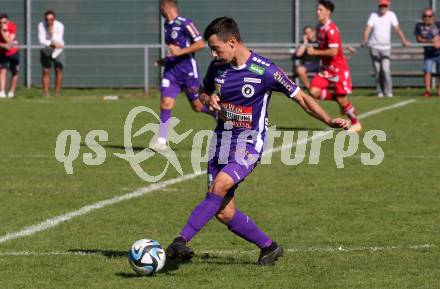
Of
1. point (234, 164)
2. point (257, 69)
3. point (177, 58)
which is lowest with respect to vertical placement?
point (234, 164)

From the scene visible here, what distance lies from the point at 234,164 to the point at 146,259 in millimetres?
966

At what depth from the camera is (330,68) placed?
19469 millimetres

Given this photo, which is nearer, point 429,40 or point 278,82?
point 278,82

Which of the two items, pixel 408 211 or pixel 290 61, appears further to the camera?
pixel 290 61

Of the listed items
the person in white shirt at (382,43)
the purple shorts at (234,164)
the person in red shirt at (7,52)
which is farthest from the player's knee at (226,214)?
the person in red shirt at (7,52)

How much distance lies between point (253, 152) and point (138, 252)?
1.16m

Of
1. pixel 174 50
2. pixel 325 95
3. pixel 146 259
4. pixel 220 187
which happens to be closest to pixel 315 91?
pixel 325 95

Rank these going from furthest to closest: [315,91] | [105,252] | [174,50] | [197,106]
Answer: [315,91], [197,106], [174,50], [105,252]

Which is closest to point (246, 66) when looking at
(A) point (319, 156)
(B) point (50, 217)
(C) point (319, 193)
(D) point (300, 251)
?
(D) point (300, 251)

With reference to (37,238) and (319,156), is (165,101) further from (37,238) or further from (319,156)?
(37,238)

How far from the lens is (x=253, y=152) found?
28.0 ft

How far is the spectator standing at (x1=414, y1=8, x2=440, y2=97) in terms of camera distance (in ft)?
91.5

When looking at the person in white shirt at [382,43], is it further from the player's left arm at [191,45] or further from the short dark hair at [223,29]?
the short dark hair at [223,29]

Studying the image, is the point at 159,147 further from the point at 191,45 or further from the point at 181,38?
the point at 181,38
